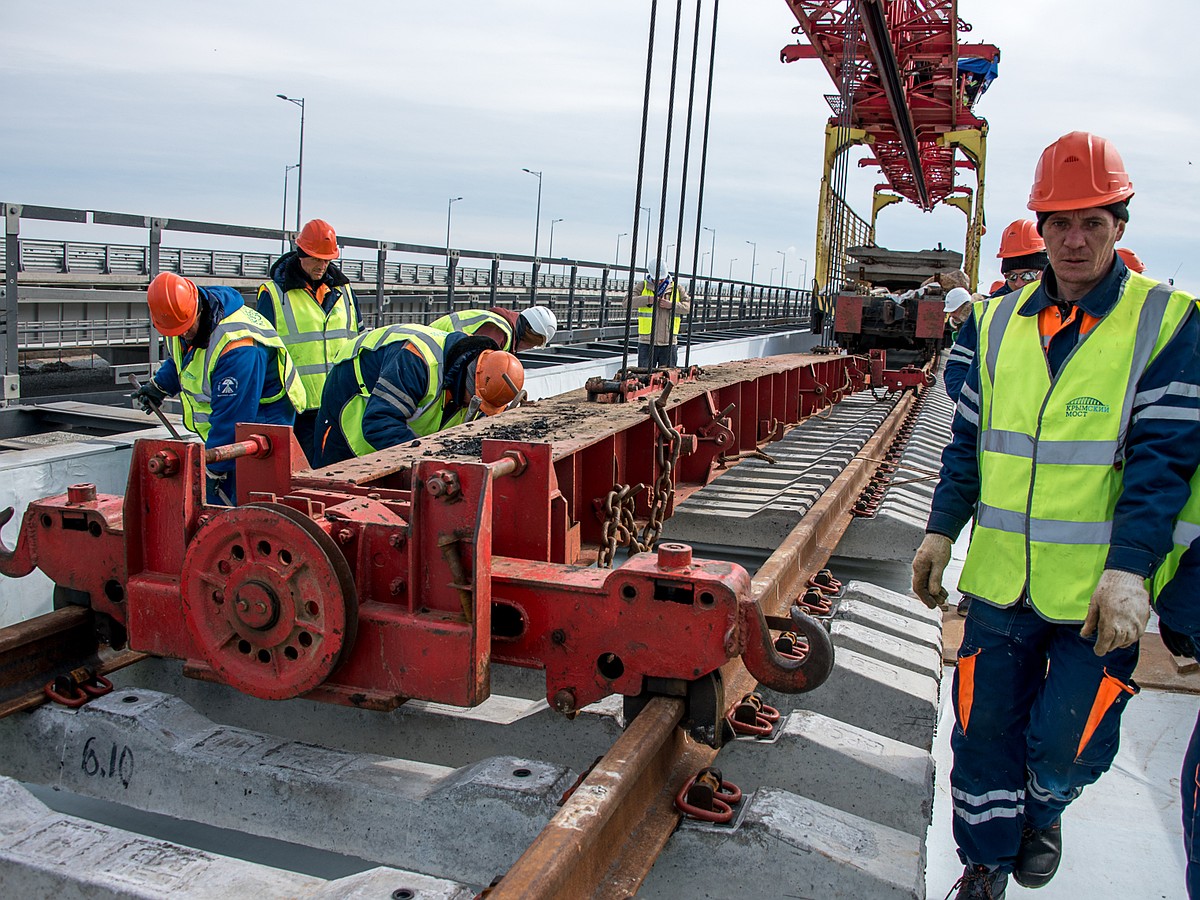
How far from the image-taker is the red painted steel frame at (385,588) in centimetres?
273

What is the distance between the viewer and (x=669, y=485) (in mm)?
4727

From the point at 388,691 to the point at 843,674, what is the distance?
1712 millimetres

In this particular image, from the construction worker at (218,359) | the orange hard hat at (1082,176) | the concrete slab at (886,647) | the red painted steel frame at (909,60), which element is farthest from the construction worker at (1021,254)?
the red painted steel frame at (909,60)

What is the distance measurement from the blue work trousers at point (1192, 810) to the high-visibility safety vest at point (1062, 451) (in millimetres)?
470

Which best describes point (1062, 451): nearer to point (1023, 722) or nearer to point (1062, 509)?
point (1062, 509)

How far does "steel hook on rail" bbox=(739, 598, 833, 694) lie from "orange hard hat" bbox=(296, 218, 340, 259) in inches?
156

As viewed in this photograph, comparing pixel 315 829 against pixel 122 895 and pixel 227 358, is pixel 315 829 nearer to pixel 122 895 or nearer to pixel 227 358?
pixel 122 895

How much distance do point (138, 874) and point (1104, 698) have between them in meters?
2.44

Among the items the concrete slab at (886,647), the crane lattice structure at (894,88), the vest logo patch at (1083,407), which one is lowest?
the concrete slab at (886,647)

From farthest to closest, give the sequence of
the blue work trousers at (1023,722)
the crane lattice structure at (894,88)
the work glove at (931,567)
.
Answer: the crane lattice structure at (894,88) < the work glove at (931,567) < the blue work trousers at (1023,722)

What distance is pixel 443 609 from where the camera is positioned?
2.80m

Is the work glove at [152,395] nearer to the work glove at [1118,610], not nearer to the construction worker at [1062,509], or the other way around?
the construction worker at [1062,509]

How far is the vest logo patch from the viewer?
265 cm

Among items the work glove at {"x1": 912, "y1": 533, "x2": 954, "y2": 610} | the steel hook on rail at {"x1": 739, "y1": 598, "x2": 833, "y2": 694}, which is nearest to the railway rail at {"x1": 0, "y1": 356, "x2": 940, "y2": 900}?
the steel hook on rail at {"x1": 739, "y1": 598, "x2": 833, "y2": 694}
